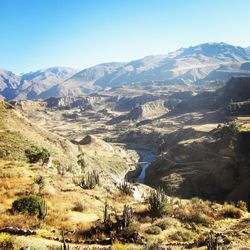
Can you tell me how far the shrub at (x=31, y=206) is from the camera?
66.9 feet

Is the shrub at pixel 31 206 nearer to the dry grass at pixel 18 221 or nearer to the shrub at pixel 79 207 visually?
the dry grass at pixel 18 221

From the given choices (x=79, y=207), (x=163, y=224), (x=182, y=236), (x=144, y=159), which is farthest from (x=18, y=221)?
(x=144, y=159)

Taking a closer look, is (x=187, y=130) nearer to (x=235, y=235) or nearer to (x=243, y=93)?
(x=243, y=93)

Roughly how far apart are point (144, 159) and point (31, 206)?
373 feet

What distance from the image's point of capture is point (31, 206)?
814 inches

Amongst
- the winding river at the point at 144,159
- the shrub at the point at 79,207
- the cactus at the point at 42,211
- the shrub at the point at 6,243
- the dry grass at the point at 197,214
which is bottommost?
the winding river at the point at 144,159

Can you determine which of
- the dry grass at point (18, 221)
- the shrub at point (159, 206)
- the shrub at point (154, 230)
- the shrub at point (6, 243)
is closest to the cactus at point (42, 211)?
the dry grass at point (18, 221)

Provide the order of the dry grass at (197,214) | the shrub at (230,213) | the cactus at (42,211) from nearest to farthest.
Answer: the cactus at (42,211), the dry grass at (197,214), the shrub at (230,213)

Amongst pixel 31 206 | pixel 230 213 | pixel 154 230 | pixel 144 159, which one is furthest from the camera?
pixel 144 159

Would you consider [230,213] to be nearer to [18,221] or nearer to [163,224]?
[163,224]

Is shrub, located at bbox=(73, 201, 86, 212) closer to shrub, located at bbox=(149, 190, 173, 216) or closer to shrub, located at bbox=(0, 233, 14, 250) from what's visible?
shrub, located at bbox=(149, 190, 173, 216)

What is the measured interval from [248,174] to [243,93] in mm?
125366

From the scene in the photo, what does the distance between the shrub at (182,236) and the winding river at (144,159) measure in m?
80.8

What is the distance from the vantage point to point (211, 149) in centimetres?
8875
